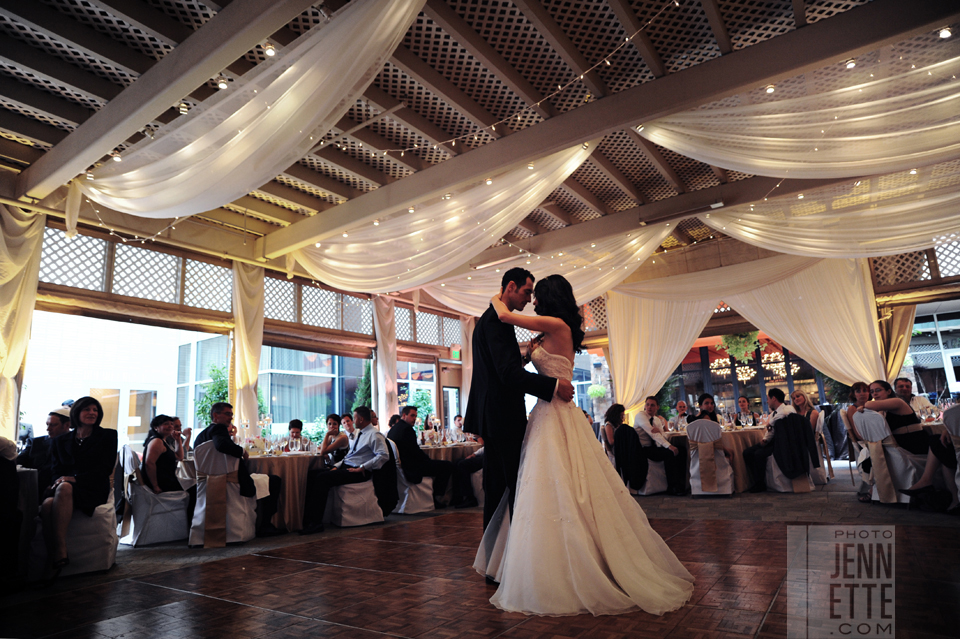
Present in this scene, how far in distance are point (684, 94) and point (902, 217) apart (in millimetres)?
2895

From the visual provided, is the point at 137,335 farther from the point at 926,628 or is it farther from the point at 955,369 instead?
the point at 955,369

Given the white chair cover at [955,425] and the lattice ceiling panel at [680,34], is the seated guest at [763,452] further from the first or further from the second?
the lattice ceiling panel at [680,34]

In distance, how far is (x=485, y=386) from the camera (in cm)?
273

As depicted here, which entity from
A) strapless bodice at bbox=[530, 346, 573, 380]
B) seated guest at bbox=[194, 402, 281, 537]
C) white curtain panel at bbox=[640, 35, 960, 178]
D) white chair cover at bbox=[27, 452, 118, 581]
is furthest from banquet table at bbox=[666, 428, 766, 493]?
white chair cover at bbox=[27, 452, 118, 581]

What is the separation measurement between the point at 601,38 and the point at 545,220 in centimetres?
400

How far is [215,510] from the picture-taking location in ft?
15.0

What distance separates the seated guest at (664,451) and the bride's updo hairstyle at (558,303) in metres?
4.08

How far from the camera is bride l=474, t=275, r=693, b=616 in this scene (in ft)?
7.07

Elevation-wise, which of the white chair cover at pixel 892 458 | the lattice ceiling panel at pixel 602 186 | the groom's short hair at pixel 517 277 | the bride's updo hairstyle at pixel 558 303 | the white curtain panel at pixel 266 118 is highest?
the lattice ceiling panel at pixel 602 186

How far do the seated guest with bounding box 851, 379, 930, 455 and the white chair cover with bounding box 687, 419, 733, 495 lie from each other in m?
1.55

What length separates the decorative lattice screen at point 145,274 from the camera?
6.74 m

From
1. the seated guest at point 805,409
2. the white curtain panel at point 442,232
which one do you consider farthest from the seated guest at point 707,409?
the white curtain panel at point 442,232

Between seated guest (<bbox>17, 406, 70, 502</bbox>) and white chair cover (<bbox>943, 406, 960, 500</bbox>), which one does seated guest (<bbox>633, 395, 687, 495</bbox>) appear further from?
seated guest (<bbox>17, 406, 70, 502</bbox>)

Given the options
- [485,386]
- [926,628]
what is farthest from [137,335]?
[926,628]
